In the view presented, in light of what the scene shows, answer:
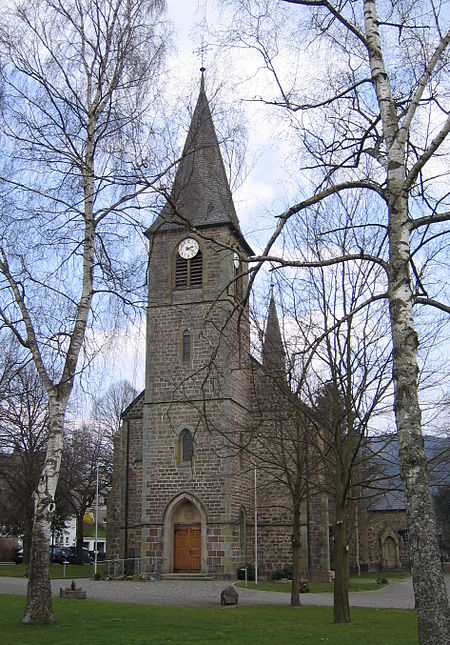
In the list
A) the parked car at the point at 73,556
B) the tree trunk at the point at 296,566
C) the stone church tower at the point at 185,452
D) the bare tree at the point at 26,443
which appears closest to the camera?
the tree trunk at the point at 296,566

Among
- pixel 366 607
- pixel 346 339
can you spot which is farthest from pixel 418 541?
pixel 366 607

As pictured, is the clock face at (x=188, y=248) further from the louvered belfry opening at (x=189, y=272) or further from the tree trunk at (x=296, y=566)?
the tree trunk at (x=296, y=566)

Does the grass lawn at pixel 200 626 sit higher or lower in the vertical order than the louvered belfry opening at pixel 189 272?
lower

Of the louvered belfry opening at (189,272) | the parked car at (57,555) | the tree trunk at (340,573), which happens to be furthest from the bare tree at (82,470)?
the tree trunk at (340,573)

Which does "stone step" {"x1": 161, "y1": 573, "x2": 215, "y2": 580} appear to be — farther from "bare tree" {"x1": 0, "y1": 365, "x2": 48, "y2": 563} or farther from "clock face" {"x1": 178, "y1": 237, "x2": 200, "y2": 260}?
"clock face" {"x1": 178, "y1": 237, "x2": 200, "y2": 260}

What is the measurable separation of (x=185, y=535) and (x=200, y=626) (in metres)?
16.7

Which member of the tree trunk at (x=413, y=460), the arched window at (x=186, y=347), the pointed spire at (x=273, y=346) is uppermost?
the arched window at (x=186, y=347)

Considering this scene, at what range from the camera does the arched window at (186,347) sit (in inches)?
1252

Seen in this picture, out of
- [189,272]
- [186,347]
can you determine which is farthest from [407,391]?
[189,272]

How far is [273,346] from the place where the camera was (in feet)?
55.9

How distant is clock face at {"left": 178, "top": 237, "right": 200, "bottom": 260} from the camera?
32.9 meters

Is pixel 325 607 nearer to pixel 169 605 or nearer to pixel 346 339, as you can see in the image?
pixel 169 605

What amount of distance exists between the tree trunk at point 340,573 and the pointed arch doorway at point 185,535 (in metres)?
15.0

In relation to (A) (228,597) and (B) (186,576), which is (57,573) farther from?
(A) (228,597)
